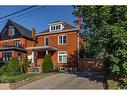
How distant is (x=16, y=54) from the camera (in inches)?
1369

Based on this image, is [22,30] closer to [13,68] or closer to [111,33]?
[13,68]

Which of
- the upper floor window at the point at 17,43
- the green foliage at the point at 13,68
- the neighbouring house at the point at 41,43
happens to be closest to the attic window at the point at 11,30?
the neighbouring house at the point at 41,43

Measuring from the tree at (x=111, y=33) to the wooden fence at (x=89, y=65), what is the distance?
35.5 ft

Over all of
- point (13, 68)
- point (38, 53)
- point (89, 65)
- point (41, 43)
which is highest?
point (41, 43)

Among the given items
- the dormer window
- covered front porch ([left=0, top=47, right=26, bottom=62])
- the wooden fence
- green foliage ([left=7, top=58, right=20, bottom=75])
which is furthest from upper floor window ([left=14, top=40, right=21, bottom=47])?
the wooden fence

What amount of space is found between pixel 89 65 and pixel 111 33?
47.6 feet

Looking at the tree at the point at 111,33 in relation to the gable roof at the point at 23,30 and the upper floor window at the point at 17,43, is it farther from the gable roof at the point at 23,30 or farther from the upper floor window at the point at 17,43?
the upper floor window at the point at 17,43

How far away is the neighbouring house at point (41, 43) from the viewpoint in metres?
32.5

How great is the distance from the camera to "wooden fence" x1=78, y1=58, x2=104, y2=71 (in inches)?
1083

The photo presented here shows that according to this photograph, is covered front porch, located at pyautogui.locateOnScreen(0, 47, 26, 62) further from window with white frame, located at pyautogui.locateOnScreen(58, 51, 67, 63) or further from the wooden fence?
the wooden fence

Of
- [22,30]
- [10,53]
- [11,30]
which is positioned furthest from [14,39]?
[10,53]

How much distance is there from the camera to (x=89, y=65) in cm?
2905

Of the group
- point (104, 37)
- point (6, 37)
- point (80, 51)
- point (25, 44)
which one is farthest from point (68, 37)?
point (104, 37)

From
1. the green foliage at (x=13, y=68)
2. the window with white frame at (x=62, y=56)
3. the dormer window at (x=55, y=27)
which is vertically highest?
the dormer window at (x=55, y=27)
